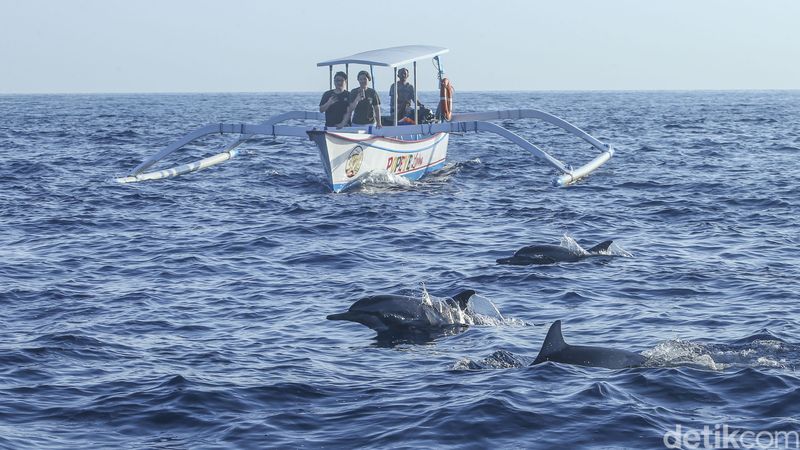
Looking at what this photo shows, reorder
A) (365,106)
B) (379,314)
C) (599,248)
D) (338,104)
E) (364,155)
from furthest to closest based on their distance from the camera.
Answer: (365,106) → (338,104) → (364,155) → (599,248) → (379,314)

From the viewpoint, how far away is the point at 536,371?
9414mm

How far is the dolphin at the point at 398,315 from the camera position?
11.1 m

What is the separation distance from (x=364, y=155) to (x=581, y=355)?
43.2 ft

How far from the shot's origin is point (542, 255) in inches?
583

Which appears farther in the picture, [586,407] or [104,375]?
[104,375]

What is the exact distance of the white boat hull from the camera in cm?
2138

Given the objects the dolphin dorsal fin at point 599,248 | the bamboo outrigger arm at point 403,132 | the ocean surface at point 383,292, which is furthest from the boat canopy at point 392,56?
the dolphin dorsal fin at point 599,248

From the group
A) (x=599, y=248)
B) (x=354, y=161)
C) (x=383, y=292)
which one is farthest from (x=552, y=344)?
(x=354, y=161)

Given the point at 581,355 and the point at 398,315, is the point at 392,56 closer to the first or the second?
the point at 398,315

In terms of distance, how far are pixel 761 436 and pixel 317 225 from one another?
11219 mm

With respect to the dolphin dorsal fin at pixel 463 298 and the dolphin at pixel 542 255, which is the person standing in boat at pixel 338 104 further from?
the dolphin dorsal fin at pixel 463 298

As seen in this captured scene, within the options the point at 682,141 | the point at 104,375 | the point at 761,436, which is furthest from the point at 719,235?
the point at 682,141

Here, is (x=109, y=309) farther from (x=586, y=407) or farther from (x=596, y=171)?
(x=596, y=171)

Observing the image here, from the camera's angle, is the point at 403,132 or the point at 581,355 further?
the point at 403,132
